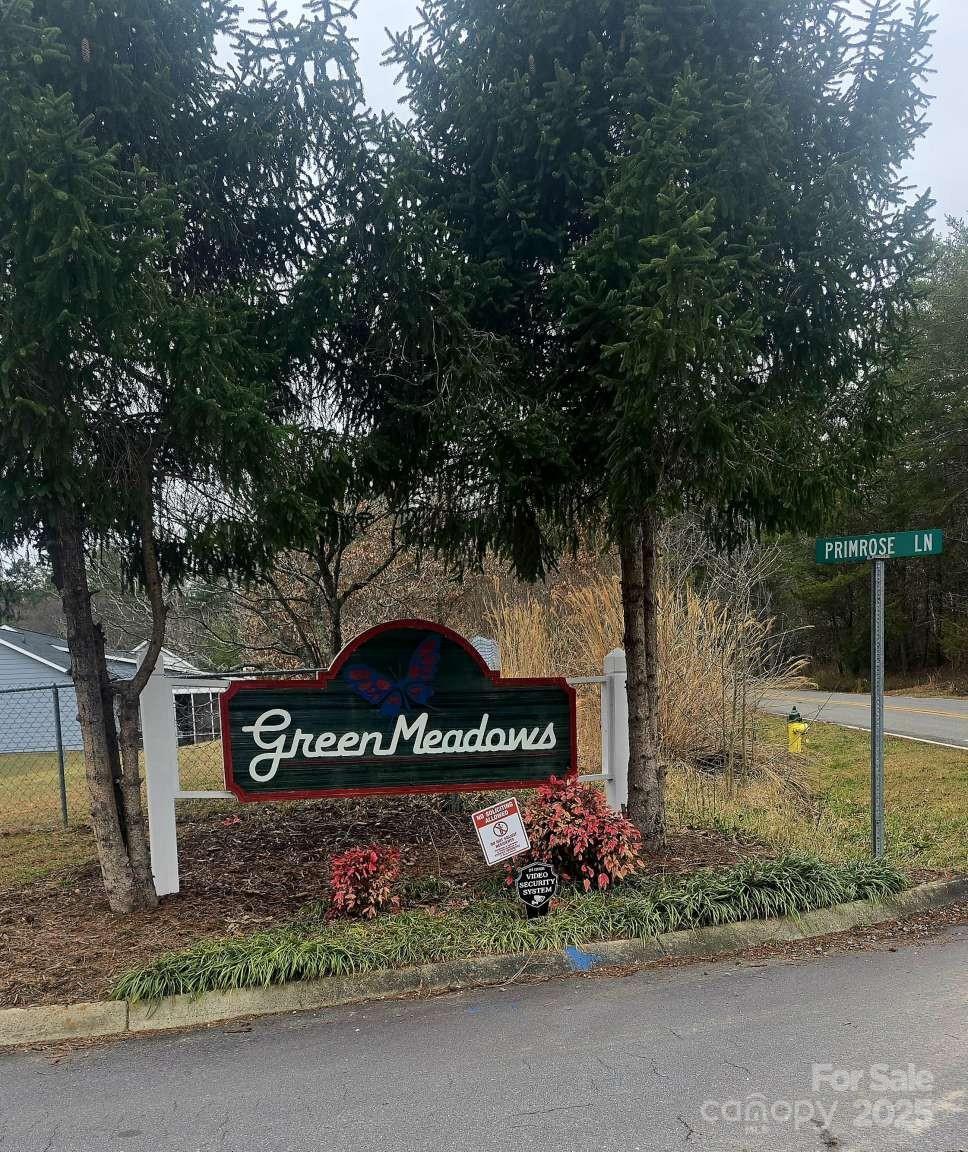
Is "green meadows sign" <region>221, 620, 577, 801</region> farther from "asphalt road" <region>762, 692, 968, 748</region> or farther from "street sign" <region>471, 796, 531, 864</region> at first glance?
"asphalt road" <region>762, 692, 968, 748</region>

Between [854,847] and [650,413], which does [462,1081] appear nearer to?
[650,413]

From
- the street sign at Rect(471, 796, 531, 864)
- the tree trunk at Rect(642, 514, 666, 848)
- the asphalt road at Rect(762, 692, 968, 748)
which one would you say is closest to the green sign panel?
the tree trunk at Rect(642, 514, 666, 848)

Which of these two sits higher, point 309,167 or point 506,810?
point 309,167

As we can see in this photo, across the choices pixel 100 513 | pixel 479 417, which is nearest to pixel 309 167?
pixel 479 417

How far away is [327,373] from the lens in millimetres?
6023

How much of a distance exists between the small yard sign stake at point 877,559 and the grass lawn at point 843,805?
682mm

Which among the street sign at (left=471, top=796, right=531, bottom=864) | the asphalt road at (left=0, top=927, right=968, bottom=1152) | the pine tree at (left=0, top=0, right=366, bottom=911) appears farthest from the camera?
the street sign at (left=471, top=796, right=531, bottom=864)

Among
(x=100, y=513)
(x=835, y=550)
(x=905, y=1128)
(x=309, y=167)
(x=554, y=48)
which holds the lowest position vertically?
(x=905, y=1128)

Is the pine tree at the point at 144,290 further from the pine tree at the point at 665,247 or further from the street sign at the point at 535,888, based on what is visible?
the street sign at the point at 535,888

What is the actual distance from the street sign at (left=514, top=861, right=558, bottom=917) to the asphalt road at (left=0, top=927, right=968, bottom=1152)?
0.59 meters

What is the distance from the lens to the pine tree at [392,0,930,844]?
4531mm

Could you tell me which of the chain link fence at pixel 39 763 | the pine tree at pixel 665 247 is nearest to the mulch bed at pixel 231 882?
the pine tree at pixel 665 247

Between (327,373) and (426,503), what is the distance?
1.19 metres

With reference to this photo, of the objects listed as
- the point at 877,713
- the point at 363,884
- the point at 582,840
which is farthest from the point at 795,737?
the point at 363,884
